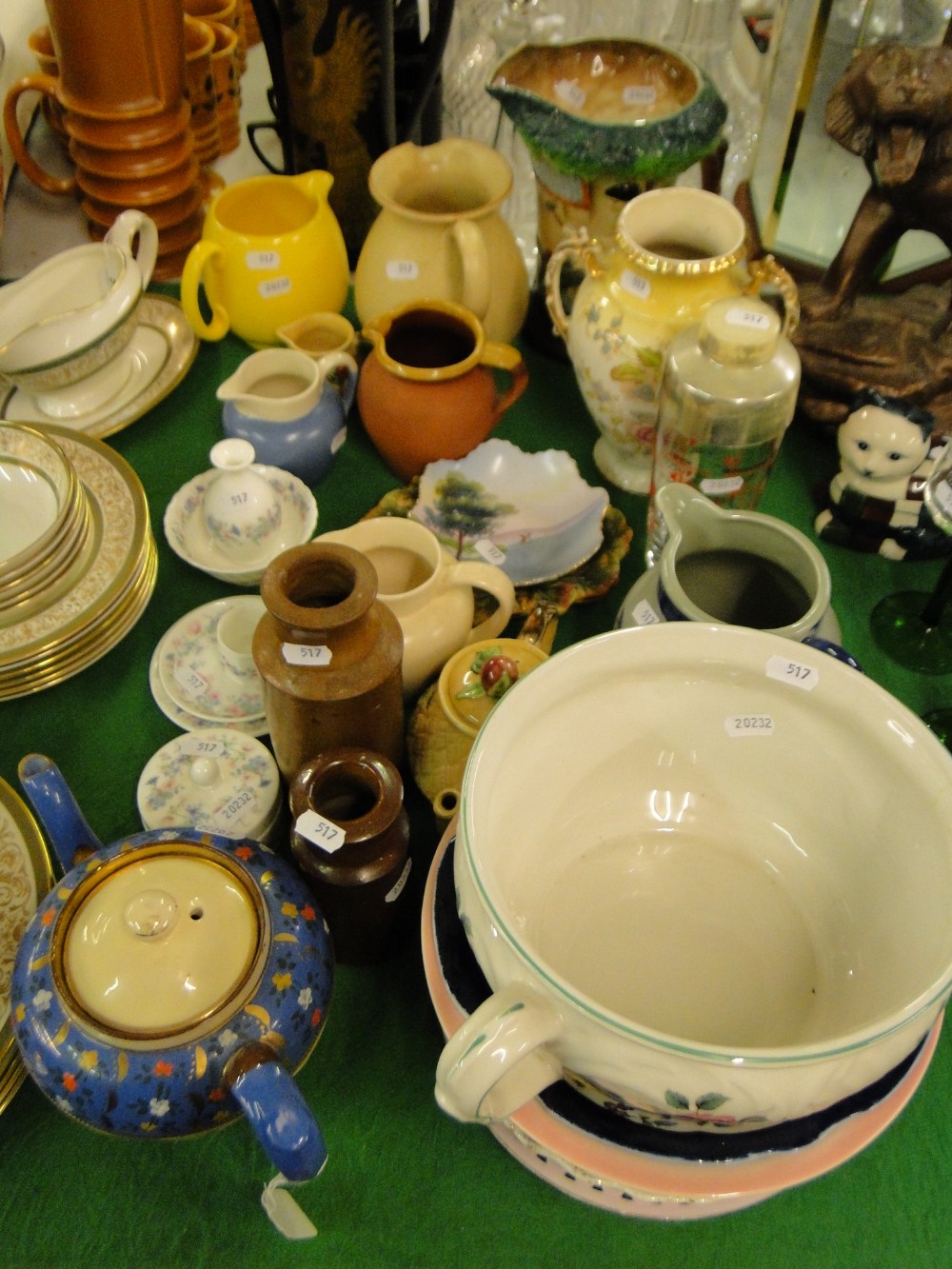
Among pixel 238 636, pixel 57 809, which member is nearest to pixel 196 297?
pixel 238 636

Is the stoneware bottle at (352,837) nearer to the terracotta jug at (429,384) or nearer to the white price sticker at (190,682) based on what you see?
the white price sticker at (190,682)

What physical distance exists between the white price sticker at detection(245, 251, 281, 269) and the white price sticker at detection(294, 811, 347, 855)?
2.33 feet

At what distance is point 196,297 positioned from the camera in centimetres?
105

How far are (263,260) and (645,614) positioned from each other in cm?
63

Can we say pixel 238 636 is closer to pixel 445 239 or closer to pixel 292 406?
pixel 292 406

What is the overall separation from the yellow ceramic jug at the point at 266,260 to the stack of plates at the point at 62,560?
0.29 m

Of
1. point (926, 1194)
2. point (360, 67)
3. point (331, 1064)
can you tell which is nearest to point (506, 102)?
point (360, 67)

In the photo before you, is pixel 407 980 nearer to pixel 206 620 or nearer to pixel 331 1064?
pixel 331 1064

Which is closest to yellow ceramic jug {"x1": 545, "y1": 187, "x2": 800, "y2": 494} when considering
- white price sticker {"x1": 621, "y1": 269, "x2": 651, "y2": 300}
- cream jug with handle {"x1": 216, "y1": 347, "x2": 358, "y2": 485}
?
white price sticker {"x1": 621, "y1": 269, "x2": 651, "y2": 300}

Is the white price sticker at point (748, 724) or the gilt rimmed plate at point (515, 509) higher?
the white price sticker at point (748, 724)

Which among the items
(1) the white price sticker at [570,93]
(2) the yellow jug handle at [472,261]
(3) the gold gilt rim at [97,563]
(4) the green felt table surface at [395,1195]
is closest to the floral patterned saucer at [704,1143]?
(4) the green felt table surface at [395,1195]

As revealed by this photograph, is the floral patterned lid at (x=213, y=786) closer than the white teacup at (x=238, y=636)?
Yes

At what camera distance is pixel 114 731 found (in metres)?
0.85

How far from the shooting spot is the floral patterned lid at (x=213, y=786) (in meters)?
0.71
